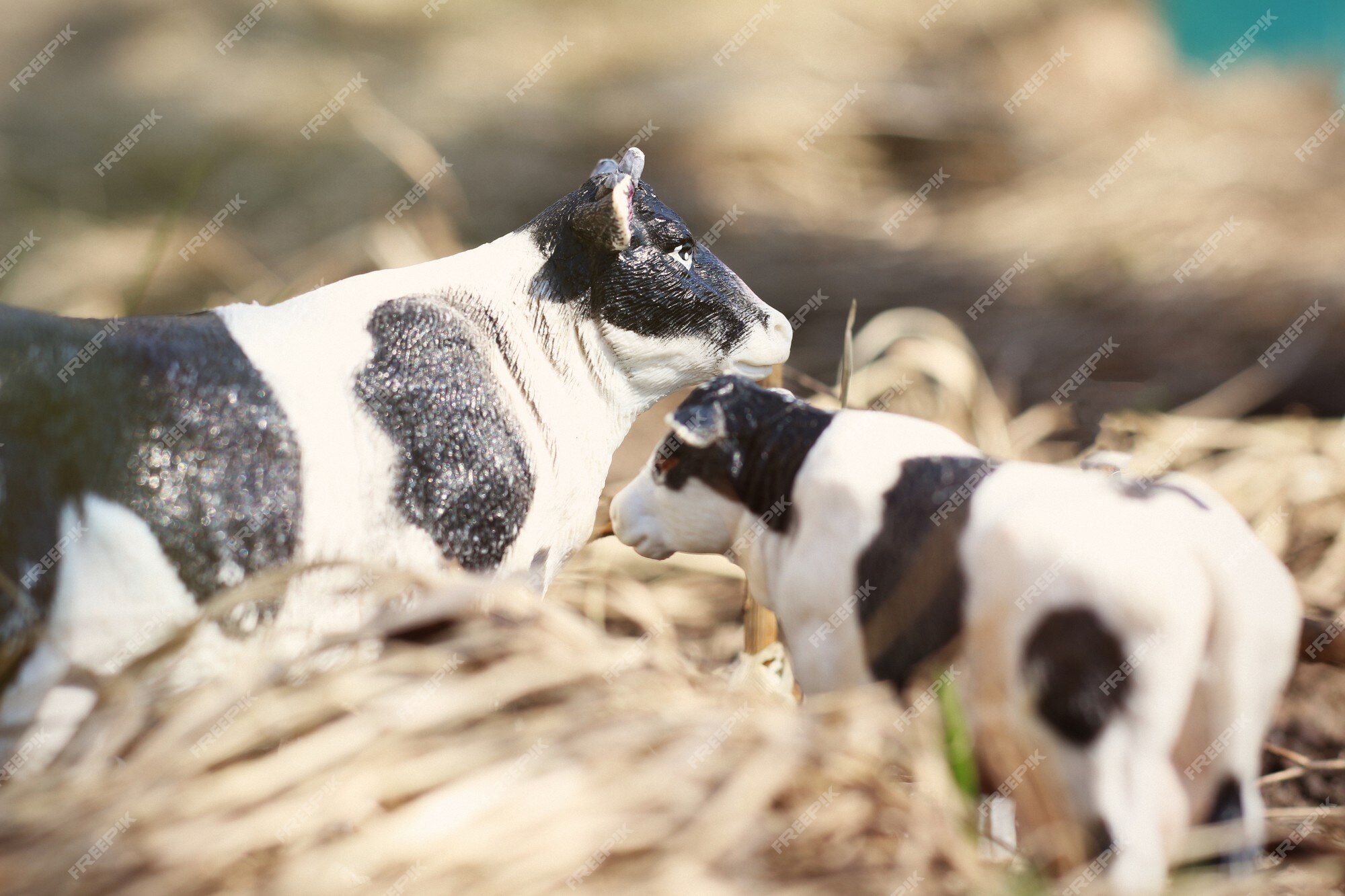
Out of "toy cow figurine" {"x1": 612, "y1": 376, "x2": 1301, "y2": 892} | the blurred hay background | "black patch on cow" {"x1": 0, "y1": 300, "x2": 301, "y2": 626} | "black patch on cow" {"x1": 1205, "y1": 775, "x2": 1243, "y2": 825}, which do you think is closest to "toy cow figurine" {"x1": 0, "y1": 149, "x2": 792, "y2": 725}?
"black patch on cow" {"x1": 0, "y1": 300, "x2": 301, "y2": 626}

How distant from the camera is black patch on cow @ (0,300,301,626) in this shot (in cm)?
111

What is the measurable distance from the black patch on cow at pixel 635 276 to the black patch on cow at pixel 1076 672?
71cm

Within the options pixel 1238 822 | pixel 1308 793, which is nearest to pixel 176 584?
pixel 1238 822

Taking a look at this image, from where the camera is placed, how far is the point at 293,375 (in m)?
1.25

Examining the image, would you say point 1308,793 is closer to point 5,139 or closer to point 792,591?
point 792,591

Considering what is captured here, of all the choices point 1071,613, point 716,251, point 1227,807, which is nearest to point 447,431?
point 1071,613

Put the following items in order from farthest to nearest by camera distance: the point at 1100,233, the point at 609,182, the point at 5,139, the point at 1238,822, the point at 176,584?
the point at 5,139 < the point at 1100,233 < the point at 609,182 < the point at 176,584 < the point at 1238,822

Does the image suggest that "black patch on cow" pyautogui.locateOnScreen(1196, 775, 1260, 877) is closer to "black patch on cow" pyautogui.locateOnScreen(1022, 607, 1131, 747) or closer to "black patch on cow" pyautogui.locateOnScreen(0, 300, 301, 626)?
"black patch on cow" pyautogui.locateOnScreen(1022, 607, 1131, 747)

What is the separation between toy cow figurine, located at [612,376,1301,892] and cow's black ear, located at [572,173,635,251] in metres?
0.42

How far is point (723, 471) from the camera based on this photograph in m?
1.26

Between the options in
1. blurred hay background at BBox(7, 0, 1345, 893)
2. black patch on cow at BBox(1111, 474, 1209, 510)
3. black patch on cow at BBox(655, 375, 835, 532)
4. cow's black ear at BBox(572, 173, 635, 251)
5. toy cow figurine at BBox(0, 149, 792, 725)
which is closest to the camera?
blurred hay background at BBox(7, 0, 1345, 893)

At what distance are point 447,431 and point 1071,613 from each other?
2.35ft

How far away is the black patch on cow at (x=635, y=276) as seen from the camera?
4.75ft

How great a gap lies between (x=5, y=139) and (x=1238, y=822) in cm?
506
